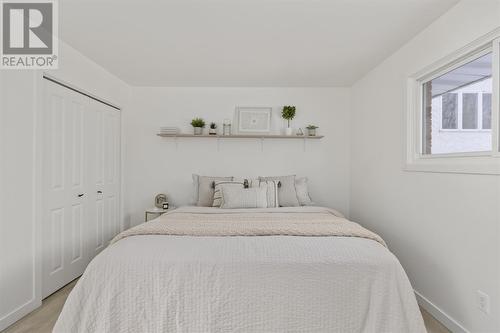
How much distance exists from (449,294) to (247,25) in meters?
2.63

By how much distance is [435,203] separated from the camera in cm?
226

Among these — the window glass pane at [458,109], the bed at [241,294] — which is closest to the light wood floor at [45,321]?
the bed at [241,294]

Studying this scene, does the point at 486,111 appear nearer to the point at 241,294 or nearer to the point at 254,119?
the point at 241,294

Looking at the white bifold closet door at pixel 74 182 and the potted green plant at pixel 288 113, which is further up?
the potted green plant at pixel 288 113

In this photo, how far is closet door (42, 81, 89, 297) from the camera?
2566 mm

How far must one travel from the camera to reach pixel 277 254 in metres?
1.82

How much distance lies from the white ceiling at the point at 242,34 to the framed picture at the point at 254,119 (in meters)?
0.58

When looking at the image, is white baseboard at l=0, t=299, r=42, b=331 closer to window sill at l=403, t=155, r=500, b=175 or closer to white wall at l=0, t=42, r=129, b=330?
white wall at l=0, t=42, r=129, b=330

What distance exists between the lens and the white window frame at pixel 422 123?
1.76 metres

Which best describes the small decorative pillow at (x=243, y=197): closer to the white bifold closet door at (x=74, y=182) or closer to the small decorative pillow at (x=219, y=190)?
the small decorative pillow at (x=219, y=190)

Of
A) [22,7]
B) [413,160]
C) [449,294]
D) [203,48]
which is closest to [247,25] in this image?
[203,48]

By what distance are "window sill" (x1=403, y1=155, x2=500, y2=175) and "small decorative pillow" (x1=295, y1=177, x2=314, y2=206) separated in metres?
1.31

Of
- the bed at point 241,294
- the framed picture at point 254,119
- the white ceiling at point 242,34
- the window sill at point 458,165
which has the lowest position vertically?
the bed at point 241,294

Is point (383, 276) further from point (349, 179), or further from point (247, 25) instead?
point (349, 179)
